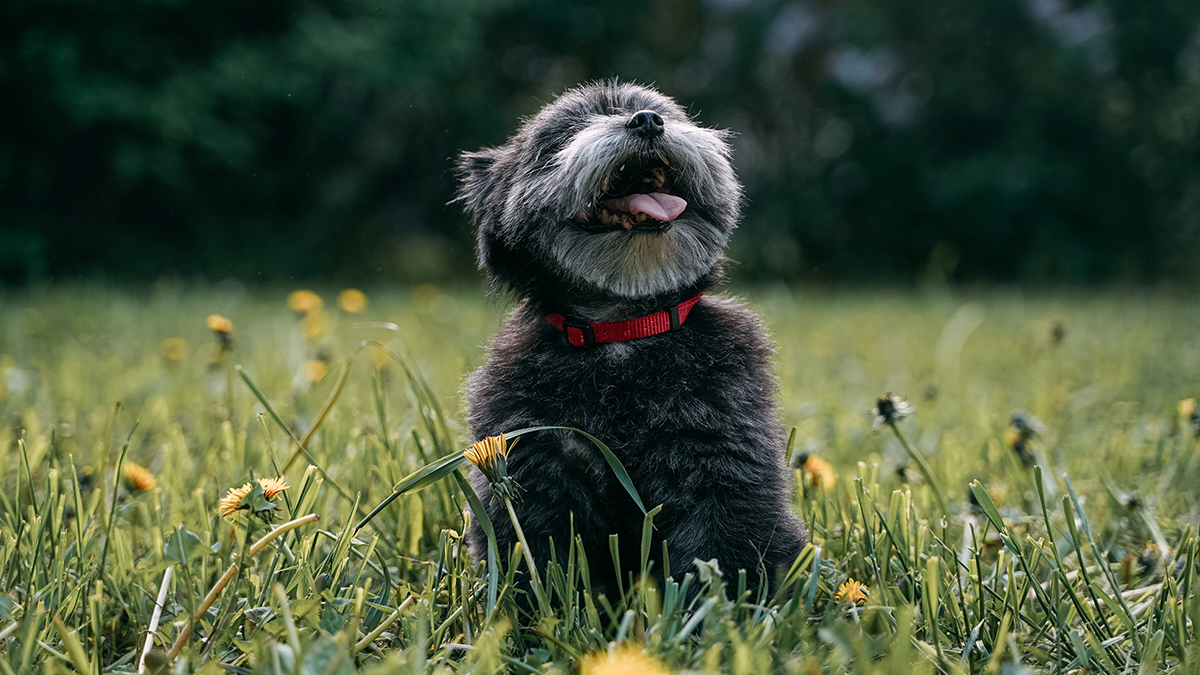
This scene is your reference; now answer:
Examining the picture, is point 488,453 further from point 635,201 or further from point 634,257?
point 635,201

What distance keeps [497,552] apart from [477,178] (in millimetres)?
1046

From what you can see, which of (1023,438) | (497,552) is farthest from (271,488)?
(1023,438)

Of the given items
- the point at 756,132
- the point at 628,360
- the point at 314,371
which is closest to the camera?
the point at 628,360

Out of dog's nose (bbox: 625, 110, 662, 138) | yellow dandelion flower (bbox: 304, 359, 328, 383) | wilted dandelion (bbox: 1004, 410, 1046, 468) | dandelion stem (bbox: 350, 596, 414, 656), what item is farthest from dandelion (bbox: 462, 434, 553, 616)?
yellow dandelion flower (bbox: 304, 359, 328, 383)

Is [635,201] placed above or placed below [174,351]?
above

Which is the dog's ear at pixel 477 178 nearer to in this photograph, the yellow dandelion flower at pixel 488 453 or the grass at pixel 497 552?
the grass at pixel 497 552

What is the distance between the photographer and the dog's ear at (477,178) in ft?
7.05

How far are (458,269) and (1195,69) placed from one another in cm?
1402

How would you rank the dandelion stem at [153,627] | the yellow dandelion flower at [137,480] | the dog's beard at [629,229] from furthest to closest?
the yellow dandelion flower at [137,480]
the dog's beard at [629,229]
the dandelion stem at [153,627]

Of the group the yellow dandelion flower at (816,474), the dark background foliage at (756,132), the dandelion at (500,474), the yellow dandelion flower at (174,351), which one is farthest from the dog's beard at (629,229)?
the dark background foliage at (756,132)

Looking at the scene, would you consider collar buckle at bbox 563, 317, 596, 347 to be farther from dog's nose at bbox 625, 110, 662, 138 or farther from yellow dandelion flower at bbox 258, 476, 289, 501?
yellow dandelion flower at bbox 258, 476, 289, 501

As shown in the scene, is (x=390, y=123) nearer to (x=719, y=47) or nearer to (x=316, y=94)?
(x=316, y=94)

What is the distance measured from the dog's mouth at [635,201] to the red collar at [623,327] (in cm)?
20

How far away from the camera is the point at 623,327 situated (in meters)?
1.86
